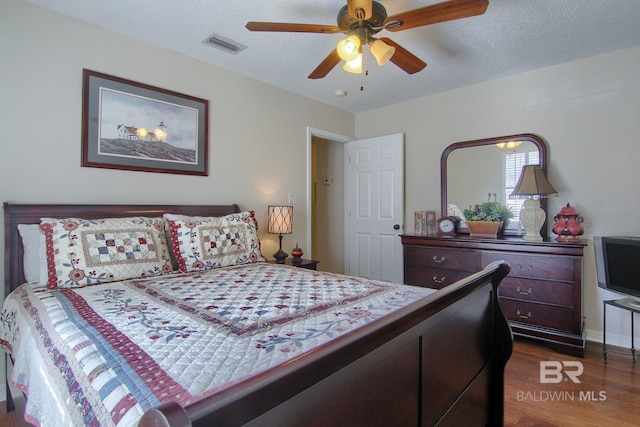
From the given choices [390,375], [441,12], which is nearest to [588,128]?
[441,12]

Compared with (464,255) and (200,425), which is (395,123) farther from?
(200,425)

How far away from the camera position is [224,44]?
2.68 m

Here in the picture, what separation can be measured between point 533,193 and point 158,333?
10.1 feet

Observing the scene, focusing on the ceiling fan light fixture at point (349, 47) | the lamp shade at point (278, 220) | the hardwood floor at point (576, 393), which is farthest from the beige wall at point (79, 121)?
the hardwood floor at point (576, 393)

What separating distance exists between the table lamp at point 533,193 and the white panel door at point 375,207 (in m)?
1.32

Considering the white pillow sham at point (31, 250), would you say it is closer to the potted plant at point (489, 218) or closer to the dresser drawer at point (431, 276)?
the dresser drawer at point (431, 276)

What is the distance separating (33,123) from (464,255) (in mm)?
3476

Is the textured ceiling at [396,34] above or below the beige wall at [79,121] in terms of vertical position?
above

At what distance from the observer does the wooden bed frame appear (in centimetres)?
57

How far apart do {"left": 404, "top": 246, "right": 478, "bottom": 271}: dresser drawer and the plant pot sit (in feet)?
1.03

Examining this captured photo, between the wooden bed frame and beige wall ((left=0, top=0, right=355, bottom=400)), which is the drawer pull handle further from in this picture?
beige wall ((left=0, top=0, right=355, bottom=400))

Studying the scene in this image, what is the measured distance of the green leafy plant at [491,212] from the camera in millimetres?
3283

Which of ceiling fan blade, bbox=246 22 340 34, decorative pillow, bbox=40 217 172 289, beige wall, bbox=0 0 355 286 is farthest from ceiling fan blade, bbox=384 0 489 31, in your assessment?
decorative pillow, bbox=40 217 172 289

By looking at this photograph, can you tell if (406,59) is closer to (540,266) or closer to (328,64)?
(328,64)
